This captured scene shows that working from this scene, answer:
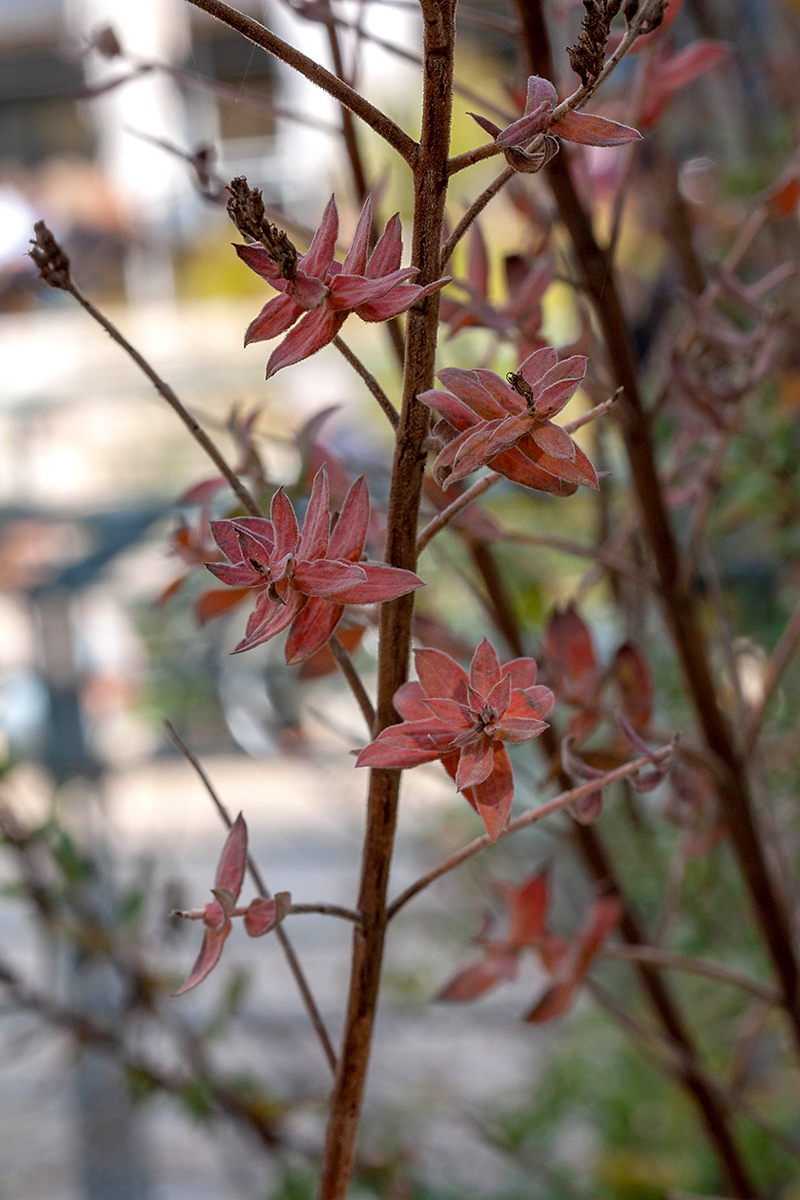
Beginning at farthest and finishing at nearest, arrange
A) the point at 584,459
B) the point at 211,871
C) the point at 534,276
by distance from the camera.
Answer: the point at 211,871 < the point at 534,276 < the point at 584,459

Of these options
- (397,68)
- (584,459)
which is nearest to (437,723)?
(584,459)

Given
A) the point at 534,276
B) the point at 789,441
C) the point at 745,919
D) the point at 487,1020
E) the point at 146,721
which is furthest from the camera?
the point at 146,721

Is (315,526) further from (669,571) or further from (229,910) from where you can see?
(669,571)

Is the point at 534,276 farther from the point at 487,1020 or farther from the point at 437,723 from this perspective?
the point at 487,1020

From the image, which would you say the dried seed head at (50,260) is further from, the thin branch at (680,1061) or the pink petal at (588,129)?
the thin branch at (680,1061)

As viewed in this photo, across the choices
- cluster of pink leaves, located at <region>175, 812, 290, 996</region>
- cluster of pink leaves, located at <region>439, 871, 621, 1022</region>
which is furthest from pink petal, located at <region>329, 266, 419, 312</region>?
cluster of pink leaves, located at <region>439, 871, 621, 1022</region>
